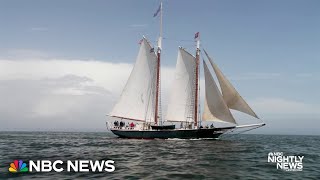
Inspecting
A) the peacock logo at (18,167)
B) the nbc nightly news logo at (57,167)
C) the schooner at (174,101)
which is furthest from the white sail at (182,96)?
the peacock logo at (18,167)

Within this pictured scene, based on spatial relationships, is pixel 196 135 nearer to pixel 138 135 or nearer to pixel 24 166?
pixel 138 135

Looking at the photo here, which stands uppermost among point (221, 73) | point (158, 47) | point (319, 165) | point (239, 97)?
point (158, 47)

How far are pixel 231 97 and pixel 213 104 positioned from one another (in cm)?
404

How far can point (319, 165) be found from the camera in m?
35.1

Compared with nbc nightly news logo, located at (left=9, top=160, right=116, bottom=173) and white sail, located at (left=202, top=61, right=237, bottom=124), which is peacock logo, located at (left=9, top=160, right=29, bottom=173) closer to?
nbc nightly news logo, located at (left=9, top=160, right=116, bottom=173)

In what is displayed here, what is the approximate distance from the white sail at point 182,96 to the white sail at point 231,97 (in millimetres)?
6778

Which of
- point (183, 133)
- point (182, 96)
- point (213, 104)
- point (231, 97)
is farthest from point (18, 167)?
point (182, 96)

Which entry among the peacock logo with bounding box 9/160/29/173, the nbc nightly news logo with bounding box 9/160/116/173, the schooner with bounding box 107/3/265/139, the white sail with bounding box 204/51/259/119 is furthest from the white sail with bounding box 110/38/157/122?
the peacock logo with bounding box 9/160/29/173

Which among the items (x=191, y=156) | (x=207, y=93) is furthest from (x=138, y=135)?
(x=191, y=156)

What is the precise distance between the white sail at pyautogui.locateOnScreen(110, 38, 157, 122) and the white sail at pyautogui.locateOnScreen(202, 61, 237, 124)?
10875 millimetres

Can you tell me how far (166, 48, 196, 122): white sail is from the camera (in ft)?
226

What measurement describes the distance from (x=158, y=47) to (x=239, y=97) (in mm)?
21728

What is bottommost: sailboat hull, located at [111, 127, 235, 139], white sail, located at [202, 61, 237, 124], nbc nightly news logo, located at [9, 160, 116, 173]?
nbc nightly news logo, located at [9, 160, 116, 173]

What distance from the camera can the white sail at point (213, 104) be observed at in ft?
211
